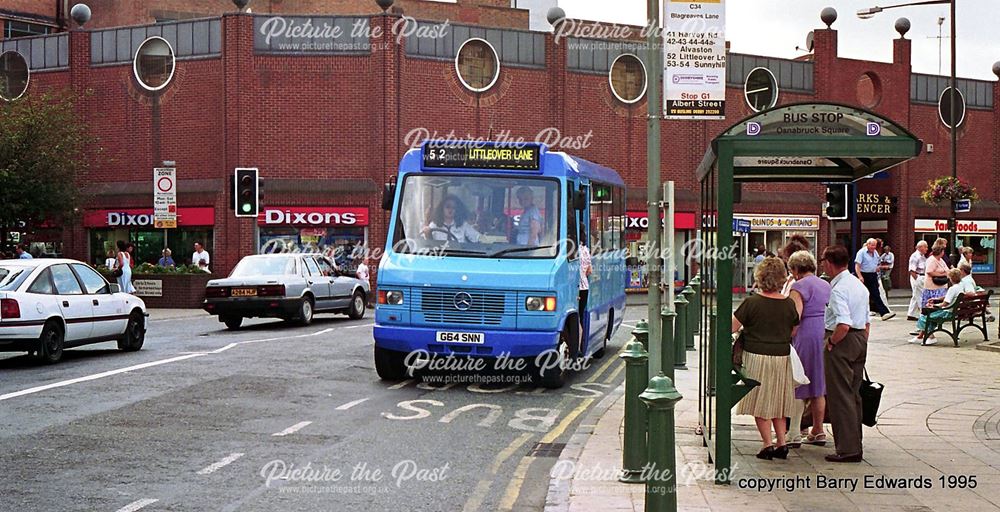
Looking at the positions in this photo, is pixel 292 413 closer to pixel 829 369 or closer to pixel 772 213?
pixel 829 369

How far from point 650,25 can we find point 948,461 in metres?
4.72

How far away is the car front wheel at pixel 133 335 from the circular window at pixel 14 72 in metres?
28.8

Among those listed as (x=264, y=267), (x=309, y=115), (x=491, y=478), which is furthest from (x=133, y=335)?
(x=309, y=115)

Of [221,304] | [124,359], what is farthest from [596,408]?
[221,304]

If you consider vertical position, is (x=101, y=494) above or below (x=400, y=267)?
below

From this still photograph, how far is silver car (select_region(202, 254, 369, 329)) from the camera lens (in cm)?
2314

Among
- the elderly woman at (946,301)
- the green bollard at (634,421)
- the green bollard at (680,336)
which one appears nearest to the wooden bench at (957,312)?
the elderly woman at (946,301)

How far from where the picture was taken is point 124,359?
16.4m

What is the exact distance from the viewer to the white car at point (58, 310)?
1500cm

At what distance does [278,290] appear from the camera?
23.4 meters

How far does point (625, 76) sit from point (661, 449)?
1545 inches

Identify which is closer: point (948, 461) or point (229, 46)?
point (948, 461)

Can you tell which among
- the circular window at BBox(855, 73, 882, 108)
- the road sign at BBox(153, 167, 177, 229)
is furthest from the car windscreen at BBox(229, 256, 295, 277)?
the circular window at BBox(855, 73, 882, 108)

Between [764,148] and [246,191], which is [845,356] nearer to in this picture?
[764,148]
